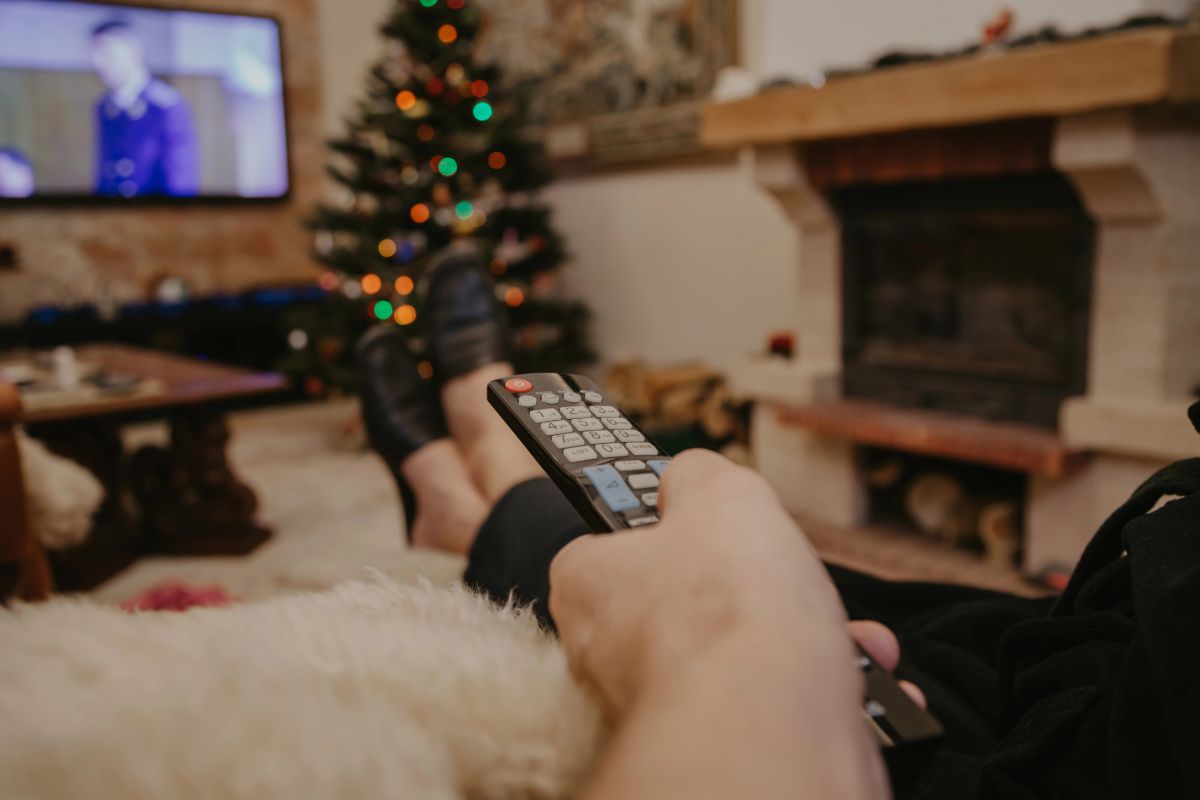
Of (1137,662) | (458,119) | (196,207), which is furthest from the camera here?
(196,207)

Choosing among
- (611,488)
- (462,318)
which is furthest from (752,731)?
(462,318)

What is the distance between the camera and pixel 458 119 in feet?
10.2

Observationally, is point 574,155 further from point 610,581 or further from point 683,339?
point 610,581

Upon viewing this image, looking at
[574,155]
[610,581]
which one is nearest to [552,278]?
[574,155]

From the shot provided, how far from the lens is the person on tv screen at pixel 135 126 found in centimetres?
374

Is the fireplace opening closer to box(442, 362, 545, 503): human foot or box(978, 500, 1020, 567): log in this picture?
box(978, 500, 1020, 567): log

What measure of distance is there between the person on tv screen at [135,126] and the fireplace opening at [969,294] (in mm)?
2923

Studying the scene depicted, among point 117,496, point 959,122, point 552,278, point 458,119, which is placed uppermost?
point 458,119

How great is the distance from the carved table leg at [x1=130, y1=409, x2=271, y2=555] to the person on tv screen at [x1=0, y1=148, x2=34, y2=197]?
207cm

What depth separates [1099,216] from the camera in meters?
1.68

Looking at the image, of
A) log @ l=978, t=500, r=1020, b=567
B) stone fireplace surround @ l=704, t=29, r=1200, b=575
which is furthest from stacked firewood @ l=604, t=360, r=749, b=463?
log @ l=978, t=500, r=1020, b=567

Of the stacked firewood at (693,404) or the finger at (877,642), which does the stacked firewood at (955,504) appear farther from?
the finger at (877,642)

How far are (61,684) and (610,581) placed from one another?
190mm

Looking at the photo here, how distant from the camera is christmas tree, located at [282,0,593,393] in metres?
3.06
